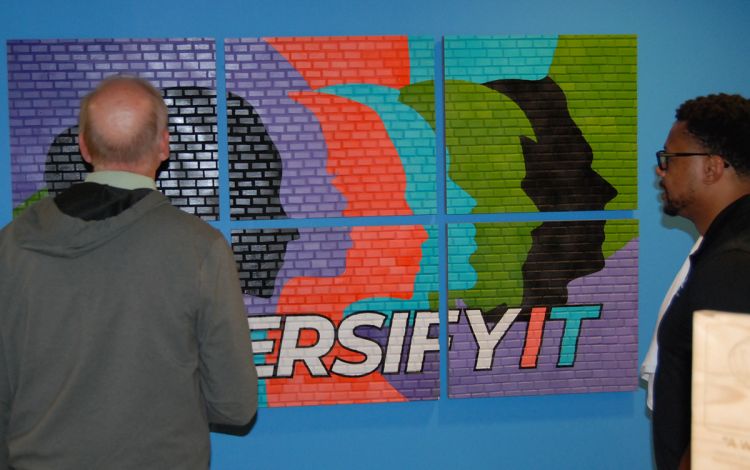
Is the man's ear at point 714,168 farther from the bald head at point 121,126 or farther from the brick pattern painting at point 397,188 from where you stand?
the bald head at point 121,126


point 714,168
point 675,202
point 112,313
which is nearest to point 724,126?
point 714,168

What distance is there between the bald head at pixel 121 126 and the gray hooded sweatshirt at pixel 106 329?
110 millimetres

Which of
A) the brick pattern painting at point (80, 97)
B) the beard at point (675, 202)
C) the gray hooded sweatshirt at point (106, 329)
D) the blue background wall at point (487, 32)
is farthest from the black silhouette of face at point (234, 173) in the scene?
the beard at point (675, 202)

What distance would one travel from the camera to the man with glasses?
137 centimetres

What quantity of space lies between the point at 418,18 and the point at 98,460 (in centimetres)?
198

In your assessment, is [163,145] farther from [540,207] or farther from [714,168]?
[540,207]

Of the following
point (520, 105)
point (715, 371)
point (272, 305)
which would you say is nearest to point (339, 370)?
point (272, 305)

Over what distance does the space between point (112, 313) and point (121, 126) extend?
1.34ft

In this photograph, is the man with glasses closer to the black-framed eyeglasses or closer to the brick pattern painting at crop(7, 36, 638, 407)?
the black-framed eyeglasses

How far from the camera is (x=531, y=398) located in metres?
2.80

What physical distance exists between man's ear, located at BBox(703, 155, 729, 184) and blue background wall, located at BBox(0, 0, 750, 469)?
1.14 m

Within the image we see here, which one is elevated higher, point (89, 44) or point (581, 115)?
point (89, 44)

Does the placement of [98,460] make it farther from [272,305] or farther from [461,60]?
[461,60]

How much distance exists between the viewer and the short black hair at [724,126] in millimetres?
1654
